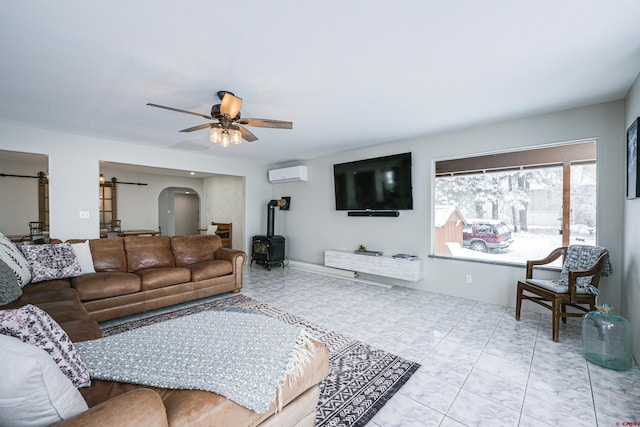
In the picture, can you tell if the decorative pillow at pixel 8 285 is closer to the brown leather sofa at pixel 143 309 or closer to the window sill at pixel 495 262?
the brown leather sofa at pixel 143 309

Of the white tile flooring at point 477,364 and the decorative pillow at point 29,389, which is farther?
the white tile flooring at point 477,364

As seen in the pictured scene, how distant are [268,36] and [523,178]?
3652 mm

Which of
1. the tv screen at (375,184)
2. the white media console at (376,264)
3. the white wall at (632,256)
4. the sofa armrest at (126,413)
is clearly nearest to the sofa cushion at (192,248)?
the white media console at (376,264)

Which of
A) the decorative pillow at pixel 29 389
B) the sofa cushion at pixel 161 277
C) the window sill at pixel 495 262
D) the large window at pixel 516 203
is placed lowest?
the sofa cushion at pixel 161 277

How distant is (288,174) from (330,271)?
90.3 inches

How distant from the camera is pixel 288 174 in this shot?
6066 millimetres

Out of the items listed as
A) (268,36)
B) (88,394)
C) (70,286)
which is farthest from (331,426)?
(70,286)

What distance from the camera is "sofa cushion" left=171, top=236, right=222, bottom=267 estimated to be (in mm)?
4180

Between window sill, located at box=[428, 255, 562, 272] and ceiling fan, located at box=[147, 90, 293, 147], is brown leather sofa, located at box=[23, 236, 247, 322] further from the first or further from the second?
window sill, located at box=[428, 255, 562, 272]

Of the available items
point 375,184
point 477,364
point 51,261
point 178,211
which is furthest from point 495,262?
point 178,211

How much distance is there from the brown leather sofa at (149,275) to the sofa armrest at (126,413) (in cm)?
269

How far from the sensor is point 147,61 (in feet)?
→ 7.04

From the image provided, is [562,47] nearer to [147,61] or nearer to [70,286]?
[147,61]

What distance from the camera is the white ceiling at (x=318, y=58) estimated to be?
163cm
